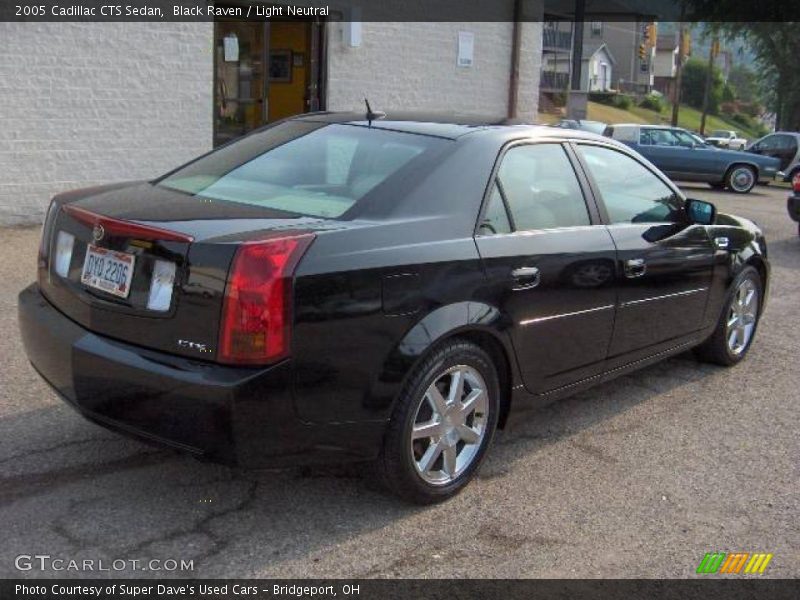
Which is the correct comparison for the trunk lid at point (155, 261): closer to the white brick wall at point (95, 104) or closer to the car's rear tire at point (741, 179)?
the white brick wall at point (95, 104)

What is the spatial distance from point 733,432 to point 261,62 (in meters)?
9.14

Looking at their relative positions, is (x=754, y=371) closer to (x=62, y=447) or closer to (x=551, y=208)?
(x=551, y=208)

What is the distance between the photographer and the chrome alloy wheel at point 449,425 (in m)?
3.61

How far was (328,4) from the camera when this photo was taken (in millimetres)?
11875

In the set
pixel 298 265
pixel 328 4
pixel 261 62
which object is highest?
pixel 328 4

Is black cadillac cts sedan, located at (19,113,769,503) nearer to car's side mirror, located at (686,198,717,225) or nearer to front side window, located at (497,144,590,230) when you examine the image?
front side window, located at (497,144,590,230)

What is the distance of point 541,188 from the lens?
4281 mm

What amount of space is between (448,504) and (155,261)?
1551 millimetres

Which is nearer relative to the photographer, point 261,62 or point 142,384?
point 142,384

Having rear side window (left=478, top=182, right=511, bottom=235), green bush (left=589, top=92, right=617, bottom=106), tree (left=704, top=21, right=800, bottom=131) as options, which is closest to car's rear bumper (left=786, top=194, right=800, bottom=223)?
rear side window (left=478, top=182, right=511, bottom=235)

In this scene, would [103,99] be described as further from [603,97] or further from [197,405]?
[603,97]

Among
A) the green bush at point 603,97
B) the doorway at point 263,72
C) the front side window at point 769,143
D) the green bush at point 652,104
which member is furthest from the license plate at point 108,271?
the green bush at point 652,104

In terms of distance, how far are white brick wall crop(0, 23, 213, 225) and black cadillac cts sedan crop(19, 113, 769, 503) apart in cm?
572

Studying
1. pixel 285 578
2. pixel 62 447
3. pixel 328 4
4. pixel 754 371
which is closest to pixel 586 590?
pixel 285 578
